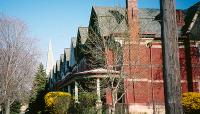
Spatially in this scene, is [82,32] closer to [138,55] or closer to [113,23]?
[113,23]

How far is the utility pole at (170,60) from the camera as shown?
22.1 feet

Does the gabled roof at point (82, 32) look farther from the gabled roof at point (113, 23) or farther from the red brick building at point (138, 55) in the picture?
the gabled roof at point (113, 23)

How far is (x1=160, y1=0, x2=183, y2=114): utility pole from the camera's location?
22.1ft

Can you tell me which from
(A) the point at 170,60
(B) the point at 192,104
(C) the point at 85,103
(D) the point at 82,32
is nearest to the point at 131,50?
(C) the point at 85,103

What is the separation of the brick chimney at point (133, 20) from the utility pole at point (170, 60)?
19.5 meters

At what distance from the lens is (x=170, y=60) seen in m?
6.89

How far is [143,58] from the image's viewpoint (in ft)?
93.8

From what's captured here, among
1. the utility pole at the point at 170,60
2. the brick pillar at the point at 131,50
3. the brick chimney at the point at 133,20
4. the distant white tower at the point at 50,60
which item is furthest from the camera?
the distant white tower at the point at 50,60

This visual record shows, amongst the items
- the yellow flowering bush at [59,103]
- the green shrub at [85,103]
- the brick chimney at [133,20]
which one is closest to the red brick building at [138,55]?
the brick chimney at [133,20]

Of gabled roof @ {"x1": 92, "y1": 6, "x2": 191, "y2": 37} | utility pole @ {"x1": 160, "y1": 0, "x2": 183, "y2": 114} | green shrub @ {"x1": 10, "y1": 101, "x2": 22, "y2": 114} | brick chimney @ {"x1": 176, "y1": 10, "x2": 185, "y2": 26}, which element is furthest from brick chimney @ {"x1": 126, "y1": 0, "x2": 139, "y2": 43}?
green shrub @ {"x1": 10, "y1": 101, "x2": 22, "y2": 114}

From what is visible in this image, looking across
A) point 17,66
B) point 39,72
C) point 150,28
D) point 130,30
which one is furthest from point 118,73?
point 39,72

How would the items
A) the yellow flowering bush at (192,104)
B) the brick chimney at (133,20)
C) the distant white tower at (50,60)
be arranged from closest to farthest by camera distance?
the yellow flowering bush at (192,104) → the brick chimney at (133,20) → the distant white tower at (50,60)

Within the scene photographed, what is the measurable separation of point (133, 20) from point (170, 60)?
22544mm

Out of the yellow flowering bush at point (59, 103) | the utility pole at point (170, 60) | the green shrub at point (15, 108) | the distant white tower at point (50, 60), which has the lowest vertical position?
the green shrub at point (15, 108)
